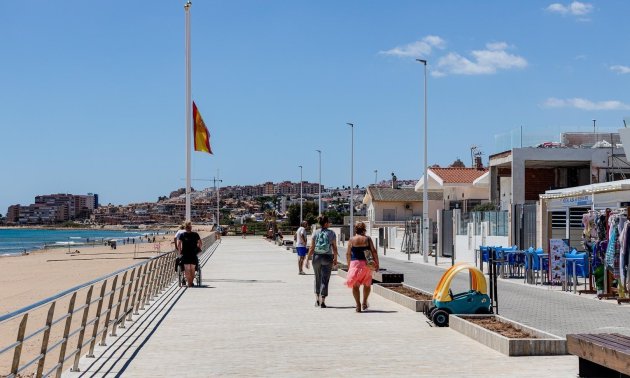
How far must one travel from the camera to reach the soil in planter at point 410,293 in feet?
52.7

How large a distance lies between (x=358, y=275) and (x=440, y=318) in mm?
2367

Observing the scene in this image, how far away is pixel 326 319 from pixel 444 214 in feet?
88.1

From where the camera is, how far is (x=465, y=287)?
21.3 m

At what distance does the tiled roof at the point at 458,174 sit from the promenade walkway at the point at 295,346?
42940 mm

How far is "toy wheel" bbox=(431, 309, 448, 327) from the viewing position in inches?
508

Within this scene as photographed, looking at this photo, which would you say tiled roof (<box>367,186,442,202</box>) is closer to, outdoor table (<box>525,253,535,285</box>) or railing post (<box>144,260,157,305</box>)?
outdoor table (<box>525,253,535,285</box>)

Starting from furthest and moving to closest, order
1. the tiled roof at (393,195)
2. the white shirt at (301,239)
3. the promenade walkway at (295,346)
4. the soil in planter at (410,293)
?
the tiled roof at (393,195), the white shirt at (301,239), the soil in planter at (410,293), the promenade walkway at (295,346)

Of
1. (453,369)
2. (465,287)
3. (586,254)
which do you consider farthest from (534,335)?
(465,287)

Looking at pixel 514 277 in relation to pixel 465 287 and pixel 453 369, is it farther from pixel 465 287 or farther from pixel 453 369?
pixel 453 369

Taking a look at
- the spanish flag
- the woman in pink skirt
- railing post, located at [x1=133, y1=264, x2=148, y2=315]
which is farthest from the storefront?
the spanish flag

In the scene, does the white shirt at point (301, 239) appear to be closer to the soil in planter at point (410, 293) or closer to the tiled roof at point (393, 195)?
the soil in planter at point (410, 293)

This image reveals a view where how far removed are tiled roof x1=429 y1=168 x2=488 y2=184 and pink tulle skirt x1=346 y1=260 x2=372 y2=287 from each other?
44317mm

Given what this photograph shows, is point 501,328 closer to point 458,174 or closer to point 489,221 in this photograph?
point 489,221

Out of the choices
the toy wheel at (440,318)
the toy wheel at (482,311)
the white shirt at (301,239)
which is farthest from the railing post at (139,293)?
the white shirt at (301,239)
